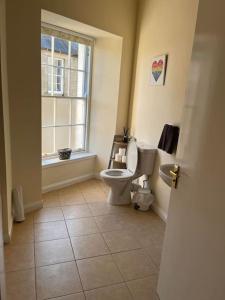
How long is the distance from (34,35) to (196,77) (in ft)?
5.93

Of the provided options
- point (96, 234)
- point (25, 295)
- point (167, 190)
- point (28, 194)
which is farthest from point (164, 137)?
point (25, 295)

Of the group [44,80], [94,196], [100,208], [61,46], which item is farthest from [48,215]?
[61,46]

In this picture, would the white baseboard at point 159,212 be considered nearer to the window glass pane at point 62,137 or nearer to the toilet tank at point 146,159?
the toilet tank at point 146,159

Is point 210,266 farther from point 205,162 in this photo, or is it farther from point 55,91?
point 55,91

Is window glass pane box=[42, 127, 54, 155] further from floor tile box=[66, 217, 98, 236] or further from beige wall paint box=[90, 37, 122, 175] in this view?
floor tile box=[66, 217, 98, 236]

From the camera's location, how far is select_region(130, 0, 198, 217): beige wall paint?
7.48 feet

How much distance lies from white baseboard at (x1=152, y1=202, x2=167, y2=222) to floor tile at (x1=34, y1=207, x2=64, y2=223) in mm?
1161

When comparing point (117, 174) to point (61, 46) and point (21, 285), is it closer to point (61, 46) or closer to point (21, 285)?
point (21, 285)

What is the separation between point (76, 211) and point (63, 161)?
837mm

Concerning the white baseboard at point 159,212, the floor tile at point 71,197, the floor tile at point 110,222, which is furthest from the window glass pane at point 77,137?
the white baseboard at point 159,212

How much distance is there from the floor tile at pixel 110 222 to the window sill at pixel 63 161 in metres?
1.02

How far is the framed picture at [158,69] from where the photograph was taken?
8.41 feet

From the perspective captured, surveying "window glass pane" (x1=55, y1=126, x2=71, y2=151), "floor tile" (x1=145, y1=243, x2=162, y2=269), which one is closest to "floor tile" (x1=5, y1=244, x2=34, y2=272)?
"floor tile" (x1=145, y1=243, x2=162, y2=269)

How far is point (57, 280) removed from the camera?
1720mm
